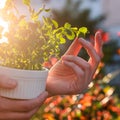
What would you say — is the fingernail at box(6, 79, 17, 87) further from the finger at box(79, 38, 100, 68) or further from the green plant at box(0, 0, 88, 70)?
the finger at box(79, 38, 100, 68)

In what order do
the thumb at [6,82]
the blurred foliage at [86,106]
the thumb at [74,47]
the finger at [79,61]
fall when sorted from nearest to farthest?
the thumb at [6,82] → the finger at [79,61] → the thumb at [74,47] → the blurred foliage at [86,106]

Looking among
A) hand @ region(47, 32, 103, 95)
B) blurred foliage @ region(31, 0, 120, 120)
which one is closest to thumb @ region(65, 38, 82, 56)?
hand @ region(47, 32, 103, 95)

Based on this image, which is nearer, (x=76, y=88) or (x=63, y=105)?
(x=76, y=88)

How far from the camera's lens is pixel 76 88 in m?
1.94

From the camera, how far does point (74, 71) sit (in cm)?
188

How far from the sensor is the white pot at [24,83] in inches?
67.9

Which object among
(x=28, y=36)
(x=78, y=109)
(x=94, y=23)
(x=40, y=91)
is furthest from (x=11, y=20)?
(x=94, y=23)

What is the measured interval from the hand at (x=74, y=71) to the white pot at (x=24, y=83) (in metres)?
0.12

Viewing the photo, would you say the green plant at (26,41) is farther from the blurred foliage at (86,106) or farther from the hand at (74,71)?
the blurred foliage at (86,106)

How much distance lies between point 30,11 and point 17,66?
20cm

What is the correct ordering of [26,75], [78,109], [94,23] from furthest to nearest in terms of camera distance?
1. [94,23]
2. [78,109]
3. [26,75]

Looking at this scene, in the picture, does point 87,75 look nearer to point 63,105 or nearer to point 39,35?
point 39,35

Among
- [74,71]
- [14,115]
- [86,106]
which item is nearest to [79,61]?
[74,71]

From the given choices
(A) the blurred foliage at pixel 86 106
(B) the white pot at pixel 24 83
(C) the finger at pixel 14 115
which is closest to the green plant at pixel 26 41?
(B) the white pot at pixel 24 83
